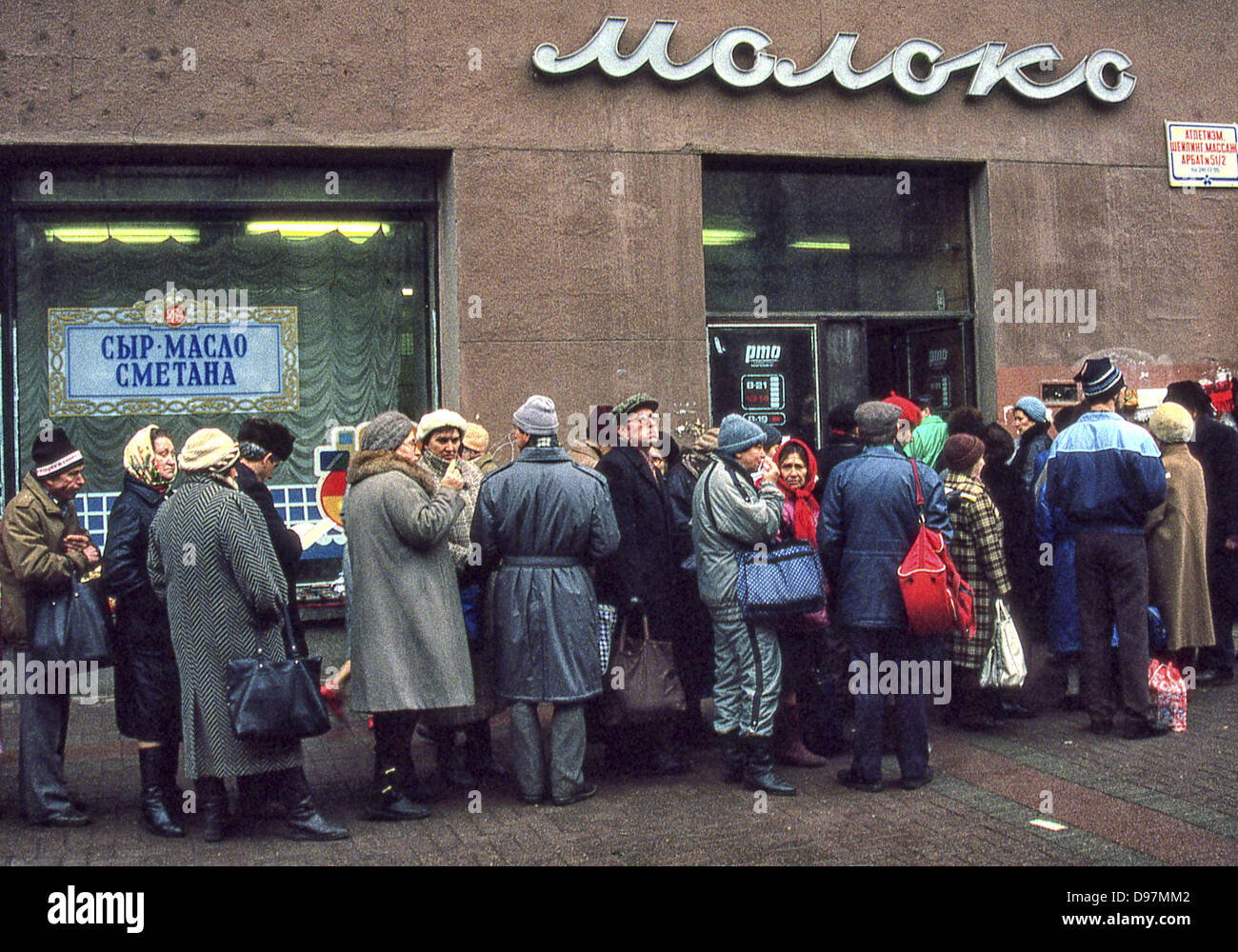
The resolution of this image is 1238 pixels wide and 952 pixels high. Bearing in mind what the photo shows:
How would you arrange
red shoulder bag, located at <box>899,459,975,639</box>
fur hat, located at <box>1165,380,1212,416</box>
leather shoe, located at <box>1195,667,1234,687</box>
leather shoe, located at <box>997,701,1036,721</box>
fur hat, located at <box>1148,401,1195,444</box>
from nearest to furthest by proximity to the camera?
red shoulder bag, located at <box>899,459,975,639</box> → leather shoe, located at <box>997,701,1036,721</box> → fur hat, located at <box>1148,401,1195,444</box> → leather shoe, located at <box>1195,667,1234,687</box> → fur hat, located at <box>1165,380,1212,416</box>

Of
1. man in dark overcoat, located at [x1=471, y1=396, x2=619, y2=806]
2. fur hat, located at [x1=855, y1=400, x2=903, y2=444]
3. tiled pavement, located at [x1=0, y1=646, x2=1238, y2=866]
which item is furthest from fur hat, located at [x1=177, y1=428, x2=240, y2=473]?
fur hat, located at [x1=855, y1=400, x2=903, y2=444]

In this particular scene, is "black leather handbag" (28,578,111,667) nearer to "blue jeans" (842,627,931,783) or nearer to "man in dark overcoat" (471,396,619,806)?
"man in dark overcoat" (471,396,619,806)

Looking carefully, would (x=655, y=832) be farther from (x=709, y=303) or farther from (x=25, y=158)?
(x=25, y=158)

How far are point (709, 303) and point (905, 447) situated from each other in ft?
8.20

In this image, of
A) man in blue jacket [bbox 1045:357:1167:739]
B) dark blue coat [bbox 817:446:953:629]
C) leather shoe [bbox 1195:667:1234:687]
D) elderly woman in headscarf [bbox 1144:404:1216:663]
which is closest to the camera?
dark blue coat [bbox 817:446:953:629]

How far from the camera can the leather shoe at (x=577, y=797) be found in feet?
20.9

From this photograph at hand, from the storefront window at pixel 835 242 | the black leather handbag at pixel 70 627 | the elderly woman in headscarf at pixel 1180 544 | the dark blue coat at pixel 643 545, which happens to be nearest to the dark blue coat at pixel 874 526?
the dark blue coat at pixel 643 545

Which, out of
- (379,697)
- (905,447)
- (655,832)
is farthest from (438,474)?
(905,447)

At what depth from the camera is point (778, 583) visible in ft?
20.9

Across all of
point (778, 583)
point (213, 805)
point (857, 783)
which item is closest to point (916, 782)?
point (857, 783)

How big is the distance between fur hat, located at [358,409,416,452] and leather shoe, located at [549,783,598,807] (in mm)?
1897

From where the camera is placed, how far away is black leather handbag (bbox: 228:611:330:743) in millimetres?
5605
